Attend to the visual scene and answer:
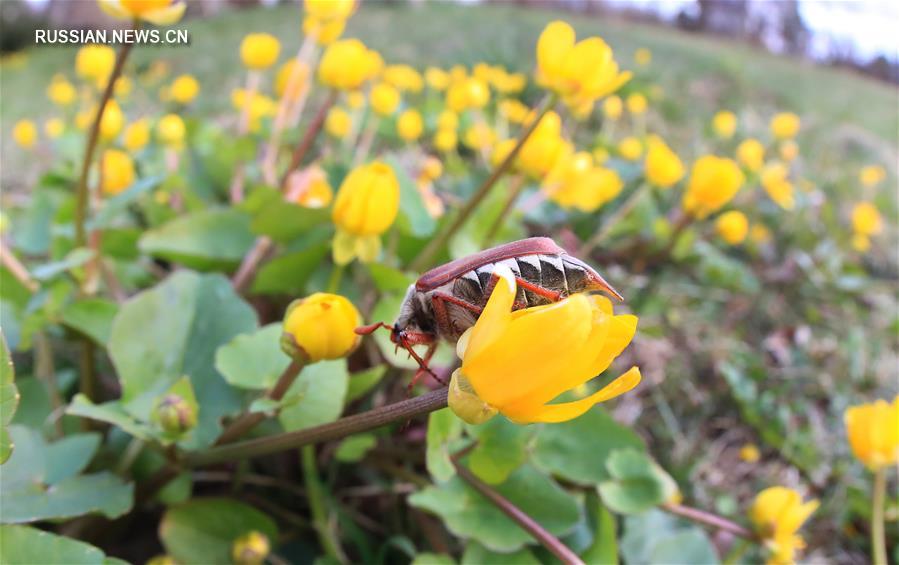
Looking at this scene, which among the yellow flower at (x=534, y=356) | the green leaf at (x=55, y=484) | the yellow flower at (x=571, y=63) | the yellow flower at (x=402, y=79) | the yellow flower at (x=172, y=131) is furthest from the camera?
the yellow flower at (x=402, y=79)

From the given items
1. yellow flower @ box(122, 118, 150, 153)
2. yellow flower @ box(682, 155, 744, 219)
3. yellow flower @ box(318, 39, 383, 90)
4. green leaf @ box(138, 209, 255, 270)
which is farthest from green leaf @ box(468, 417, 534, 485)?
yellow flower @ box(122, 118, 150, 153)

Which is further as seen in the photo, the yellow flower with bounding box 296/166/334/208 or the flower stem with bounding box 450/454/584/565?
the yellow flower with bounding box 296/166/334/208

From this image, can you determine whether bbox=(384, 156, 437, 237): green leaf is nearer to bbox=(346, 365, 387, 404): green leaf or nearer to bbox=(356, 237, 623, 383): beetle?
bbox=(346, 365, 387, 404): green leaf

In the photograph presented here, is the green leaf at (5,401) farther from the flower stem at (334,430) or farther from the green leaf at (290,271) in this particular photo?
the green leaf at (290,271)

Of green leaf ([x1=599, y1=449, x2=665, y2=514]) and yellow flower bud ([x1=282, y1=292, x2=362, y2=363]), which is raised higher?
yellow flower bud ([x1=282, y1=292, x2=362, y2=363])

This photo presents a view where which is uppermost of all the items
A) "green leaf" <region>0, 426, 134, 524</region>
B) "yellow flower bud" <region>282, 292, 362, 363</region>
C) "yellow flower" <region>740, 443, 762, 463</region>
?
"yellow flower bud" <region>282, 292, 362, 363</region>

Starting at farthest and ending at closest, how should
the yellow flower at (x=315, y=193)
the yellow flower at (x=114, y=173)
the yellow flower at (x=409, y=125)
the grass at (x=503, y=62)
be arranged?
1. the grass at (x=503, y=62)
2. the yellow flower at (x=409, y=125)
3. the yellow flower at (x=114, y=173)
4. the yellow flower at (x=315, y=193)

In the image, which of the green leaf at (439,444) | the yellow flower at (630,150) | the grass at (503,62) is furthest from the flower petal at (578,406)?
the grass at (503,62)
